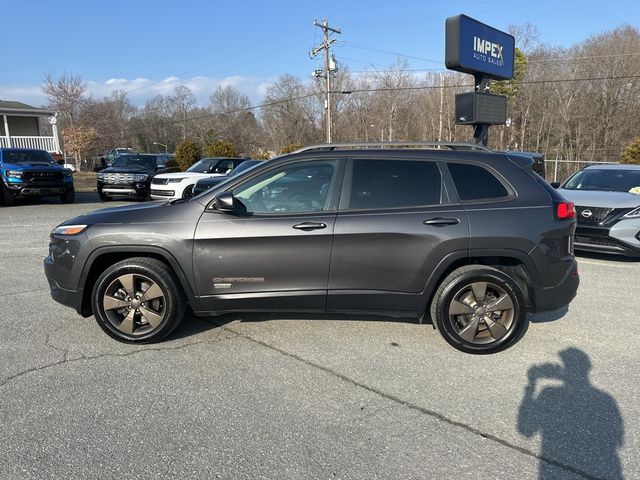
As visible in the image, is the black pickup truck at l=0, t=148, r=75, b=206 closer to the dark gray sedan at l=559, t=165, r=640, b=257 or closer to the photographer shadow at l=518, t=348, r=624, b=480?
the dark gray sedan at l=559, t=165, r=640, b=257

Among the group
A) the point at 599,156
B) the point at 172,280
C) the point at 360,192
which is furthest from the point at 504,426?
the point at 599,156

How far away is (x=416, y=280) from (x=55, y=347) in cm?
319

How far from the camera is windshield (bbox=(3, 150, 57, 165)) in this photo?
1534 centimetres

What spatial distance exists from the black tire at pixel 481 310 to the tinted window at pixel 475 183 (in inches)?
24.5

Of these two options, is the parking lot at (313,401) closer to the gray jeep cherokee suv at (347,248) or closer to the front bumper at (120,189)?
the gray jeep cherokee suv at (347,248)

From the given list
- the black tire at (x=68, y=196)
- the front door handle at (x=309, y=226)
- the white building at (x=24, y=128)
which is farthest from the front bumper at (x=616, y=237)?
Result: the white building at (x=24, y=128)

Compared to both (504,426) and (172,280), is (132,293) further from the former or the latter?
(504,426)

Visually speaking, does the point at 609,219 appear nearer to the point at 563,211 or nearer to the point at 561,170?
the point at 563,211

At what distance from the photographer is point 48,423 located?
292cm

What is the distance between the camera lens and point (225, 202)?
3.82 metres

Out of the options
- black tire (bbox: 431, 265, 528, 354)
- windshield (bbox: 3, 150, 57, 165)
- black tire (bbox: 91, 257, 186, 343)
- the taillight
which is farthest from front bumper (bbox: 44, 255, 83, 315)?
windshield (bbox: 3, 150, 57, 165)

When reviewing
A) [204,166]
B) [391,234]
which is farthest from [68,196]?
[391,234]

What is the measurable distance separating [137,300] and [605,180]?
884 centimetres

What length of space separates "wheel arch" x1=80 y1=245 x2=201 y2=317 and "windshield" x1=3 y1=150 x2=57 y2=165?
1386cm
